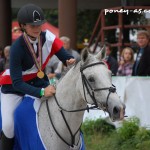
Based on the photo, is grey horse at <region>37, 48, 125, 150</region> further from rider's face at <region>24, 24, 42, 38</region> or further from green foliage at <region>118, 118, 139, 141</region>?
green foliage at <region>118, 118, 139, 141</region>

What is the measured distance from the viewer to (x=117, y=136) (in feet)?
32.9

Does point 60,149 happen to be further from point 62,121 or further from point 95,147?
point 95,147

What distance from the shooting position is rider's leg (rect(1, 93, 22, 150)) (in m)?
6.02

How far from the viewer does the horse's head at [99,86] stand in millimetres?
5168

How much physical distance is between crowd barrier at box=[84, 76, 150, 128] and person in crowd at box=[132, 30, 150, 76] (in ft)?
1.65

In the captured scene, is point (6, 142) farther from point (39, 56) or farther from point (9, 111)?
point (39, 56)

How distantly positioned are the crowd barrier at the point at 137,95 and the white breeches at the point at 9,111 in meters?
4.35

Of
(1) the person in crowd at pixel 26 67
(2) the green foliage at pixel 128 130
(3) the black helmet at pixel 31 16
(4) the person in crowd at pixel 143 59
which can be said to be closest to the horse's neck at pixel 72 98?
(1) the person in crowd at pixel 26 67

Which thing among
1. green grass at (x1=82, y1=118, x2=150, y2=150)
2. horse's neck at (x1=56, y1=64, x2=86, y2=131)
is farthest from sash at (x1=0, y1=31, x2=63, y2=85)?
green grass at (x1=82, y1=118, x2=150, y2=150)

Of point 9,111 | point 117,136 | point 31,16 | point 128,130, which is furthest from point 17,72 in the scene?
point 117,136

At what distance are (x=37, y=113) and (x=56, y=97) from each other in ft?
0.90

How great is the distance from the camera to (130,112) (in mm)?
10477

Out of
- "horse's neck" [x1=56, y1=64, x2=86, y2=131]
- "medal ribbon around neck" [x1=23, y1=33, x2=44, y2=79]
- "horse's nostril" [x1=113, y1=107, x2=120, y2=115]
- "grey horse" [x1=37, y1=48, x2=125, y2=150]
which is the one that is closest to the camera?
"horse's nostril" [x1=113, y1=107, x2=120, y2=115]

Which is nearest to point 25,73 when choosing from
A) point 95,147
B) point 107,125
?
point 95,147
